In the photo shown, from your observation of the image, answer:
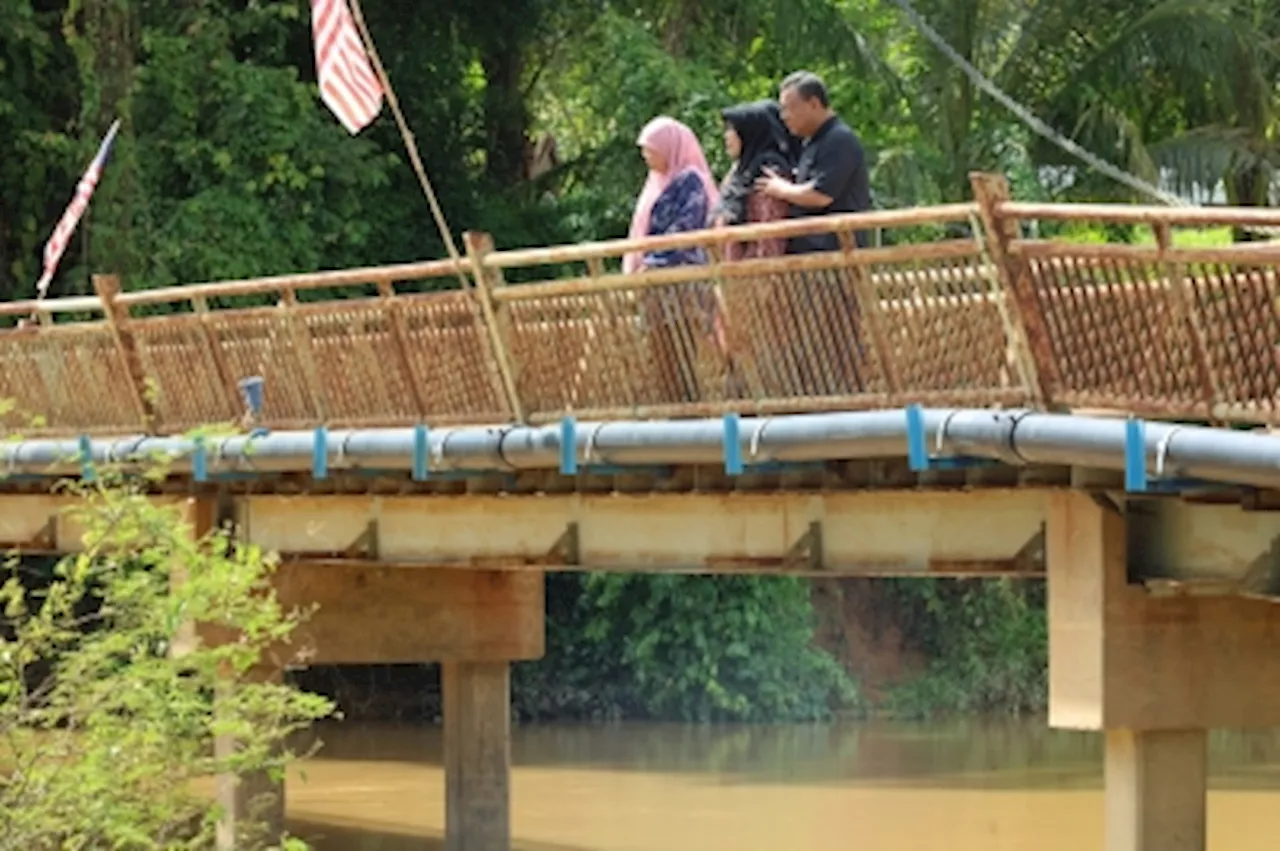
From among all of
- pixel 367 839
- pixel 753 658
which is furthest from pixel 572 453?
pixel 753 658

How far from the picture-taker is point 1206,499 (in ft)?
49.0

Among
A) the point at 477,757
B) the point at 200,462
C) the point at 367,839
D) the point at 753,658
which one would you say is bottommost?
the point at 367,839

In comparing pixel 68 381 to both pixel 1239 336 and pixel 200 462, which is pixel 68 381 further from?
pixel 1239 336

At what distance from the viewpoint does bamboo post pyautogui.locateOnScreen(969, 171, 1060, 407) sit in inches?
578

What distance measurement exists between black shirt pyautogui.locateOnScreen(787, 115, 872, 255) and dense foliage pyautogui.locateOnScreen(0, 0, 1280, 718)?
2080 cm

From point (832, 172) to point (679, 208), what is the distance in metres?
1.64

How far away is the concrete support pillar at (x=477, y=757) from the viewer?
2502 cm

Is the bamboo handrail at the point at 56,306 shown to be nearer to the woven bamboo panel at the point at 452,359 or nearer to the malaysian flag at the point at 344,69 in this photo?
the malaysian flag at the point at 344,69

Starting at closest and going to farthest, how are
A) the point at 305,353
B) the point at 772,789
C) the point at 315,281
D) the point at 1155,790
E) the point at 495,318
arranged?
the point at 1155,790 → the point at 495,318 → the point at 315,281 → the point at 305,353 → the point at 772,789

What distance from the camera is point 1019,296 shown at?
580 inches

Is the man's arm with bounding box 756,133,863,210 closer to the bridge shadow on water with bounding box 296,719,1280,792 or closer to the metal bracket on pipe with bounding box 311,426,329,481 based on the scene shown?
the metal bracket on pipe with bounding box 311,426,329,481

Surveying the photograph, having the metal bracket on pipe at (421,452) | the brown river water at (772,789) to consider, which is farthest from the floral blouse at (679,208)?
the brown river water at (772,789)

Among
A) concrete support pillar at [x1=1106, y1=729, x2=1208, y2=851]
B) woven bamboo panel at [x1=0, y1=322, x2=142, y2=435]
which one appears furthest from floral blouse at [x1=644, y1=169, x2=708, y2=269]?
woven bamboo panel at [x1=0, y1=322, x2=142, y2=435]

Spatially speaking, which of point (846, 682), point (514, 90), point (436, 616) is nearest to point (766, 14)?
point (514, 90)
